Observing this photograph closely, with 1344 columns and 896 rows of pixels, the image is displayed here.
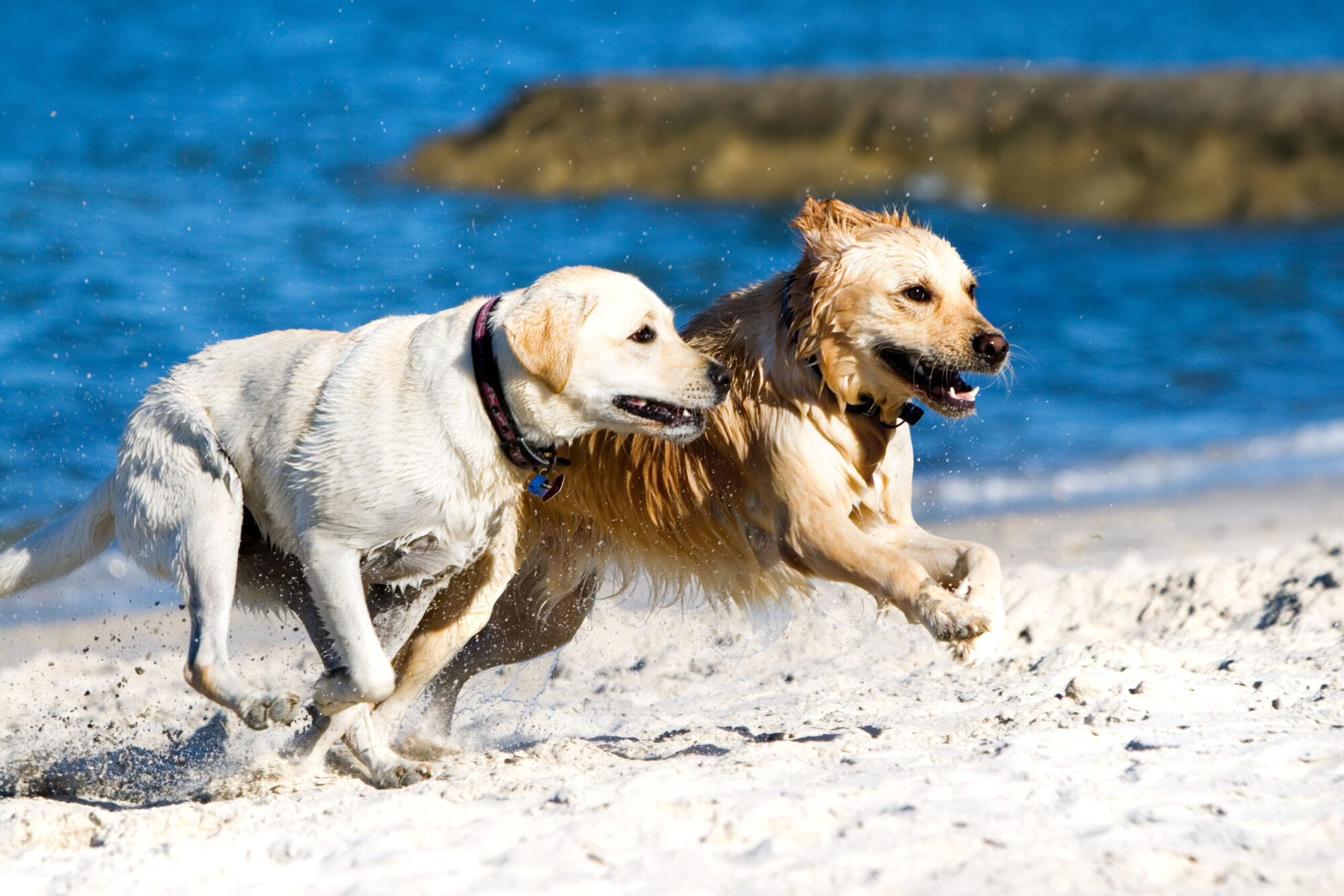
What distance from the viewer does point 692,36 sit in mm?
23875

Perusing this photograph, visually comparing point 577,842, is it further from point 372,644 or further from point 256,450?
point 256,450

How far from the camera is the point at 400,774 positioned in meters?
4.39

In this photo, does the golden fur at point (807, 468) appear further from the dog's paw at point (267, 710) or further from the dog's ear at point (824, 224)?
the dog's paw at point (267, 710)

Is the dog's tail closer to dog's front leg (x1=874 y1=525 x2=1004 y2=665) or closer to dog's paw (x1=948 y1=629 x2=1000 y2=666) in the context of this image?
dog's front leg (x1=874 y1=525 x2=1004 y2=665)

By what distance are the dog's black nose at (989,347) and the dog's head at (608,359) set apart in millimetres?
773

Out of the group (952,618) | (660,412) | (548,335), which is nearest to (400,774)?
(660,412)

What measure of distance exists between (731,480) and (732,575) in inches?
15.5

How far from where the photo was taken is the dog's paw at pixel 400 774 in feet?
14.3

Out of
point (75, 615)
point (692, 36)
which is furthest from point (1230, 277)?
point (75, 615)

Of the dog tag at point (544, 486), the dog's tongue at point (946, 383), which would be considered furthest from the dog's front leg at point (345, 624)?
the dog's tongue at point (946, 383)

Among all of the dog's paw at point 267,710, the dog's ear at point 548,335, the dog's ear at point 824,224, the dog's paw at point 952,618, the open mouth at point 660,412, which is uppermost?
the dog's ear at point 824,224

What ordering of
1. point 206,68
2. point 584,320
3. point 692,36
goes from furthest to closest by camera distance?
point 692,36 → point 206,68 → point 584,320

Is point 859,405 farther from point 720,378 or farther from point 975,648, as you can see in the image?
point 975,648

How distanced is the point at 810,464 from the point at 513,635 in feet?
4.61
